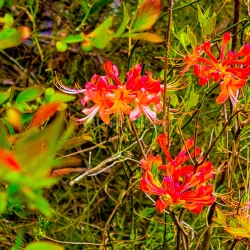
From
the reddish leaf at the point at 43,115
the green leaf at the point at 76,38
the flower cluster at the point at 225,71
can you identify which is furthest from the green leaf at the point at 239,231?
the reddish leaf at the point at 43,115

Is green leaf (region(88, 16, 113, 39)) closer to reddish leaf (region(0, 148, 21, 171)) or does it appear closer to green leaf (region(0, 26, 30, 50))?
green leaf (region(0, 26, 30, 50))

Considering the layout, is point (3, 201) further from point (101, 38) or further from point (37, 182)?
point (101, 38)

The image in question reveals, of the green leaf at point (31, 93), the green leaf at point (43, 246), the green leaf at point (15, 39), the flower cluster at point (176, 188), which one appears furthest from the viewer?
the flower cluster at point (176, 188)

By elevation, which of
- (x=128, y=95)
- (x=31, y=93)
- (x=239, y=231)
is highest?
(x=31, y=93)

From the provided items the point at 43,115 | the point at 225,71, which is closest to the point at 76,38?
the point at 43,115

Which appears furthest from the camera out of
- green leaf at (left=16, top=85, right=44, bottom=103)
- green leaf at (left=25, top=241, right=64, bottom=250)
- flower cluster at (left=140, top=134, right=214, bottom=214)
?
flower cluster at (left=140, top=134, right=214, bottom=214)

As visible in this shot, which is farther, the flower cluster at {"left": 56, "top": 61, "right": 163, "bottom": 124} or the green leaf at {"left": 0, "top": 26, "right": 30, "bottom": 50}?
the flower cluster at {"left": 56, "top": 61, "right": 163, "bottom": 124}

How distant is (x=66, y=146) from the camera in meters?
0.52

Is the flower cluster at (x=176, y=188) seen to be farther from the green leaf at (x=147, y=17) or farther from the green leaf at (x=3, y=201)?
the green leaf at (x=3, y=201)

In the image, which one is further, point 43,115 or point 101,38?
point 101,38

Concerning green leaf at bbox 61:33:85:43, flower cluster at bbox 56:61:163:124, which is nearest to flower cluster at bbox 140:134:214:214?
flower cluster at bbox 56:61:163:124

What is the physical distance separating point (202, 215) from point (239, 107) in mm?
462

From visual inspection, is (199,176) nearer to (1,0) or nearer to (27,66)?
(1,0)

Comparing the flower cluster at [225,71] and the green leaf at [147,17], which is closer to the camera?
the green leaf at [147,17]
